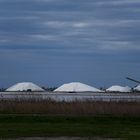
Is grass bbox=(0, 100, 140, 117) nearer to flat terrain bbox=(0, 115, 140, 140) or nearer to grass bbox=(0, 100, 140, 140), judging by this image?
grass bbox=(0, 100, 140, 140)

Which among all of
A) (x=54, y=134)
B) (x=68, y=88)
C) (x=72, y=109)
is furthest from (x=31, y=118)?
(x=68, y=88)

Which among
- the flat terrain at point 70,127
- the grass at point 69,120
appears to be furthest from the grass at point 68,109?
the flat terrain at point 70,127

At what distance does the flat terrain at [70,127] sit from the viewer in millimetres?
24672

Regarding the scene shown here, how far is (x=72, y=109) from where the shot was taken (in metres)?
42.6

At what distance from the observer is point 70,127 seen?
1155 inches

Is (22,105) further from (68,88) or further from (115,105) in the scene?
(68,88)

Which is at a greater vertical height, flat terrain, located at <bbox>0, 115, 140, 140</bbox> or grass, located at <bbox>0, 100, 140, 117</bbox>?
grass, located at <bbox>0, 100, 140, 117</bbox>

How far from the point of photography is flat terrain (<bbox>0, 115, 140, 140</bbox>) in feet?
80.9

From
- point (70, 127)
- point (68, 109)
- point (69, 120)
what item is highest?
point (68, 109)

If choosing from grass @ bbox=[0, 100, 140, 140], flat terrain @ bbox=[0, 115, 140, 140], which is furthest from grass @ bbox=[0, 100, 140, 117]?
flat terrain @ bbox=[0, 115, 140, 140]

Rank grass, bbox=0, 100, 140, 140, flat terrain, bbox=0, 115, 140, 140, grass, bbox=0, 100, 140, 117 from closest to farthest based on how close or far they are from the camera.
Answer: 1. flat terrain, bbox=0, 115, 140, 140
2. grass, bbox=0, 100, 140, 140
3. grass, bbox=0, 100, 140, 117

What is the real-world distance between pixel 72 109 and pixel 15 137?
1944 cm

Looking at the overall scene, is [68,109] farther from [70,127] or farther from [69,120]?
[70,127]

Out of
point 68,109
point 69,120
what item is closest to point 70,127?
point 69,120
